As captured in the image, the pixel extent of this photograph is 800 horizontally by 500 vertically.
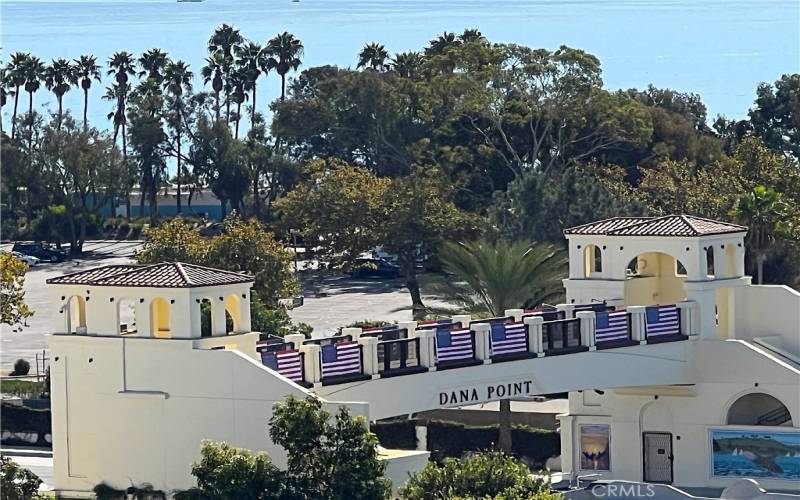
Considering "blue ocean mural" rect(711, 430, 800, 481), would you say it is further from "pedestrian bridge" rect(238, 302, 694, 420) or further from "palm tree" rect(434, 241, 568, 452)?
"palm tree" rect(434, 241, 568, 452)

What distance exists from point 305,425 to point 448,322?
33.8ft

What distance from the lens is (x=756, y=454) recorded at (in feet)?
146

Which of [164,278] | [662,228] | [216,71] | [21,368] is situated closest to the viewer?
[164,278]

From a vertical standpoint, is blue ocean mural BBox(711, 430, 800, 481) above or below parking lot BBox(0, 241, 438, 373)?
below

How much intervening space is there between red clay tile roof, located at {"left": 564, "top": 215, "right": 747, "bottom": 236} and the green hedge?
5626 millimetres

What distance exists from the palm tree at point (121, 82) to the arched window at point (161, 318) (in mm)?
89441

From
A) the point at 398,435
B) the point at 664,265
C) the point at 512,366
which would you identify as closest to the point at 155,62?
the point at 398,435

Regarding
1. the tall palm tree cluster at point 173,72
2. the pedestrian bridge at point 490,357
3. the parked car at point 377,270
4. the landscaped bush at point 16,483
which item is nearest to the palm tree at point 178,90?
the tall palm tree cluster at point 173,72

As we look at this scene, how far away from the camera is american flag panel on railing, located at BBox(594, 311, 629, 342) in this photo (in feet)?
143

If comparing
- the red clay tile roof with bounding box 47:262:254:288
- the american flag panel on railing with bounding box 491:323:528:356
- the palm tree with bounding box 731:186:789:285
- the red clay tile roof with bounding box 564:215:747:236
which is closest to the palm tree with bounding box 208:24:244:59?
the palm tree with bounding box 731:186:789:285

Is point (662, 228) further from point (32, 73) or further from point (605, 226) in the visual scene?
point (32, 73)

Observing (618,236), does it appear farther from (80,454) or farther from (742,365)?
(80,454)

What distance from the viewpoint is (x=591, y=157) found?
9856 centimetres

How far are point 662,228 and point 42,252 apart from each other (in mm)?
72987
